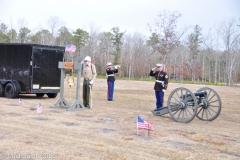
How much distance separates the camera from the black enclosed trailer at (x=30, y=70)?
13.1m

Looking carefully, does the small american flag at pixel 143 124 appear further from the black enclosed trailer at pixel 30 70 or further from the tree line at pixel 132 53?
the tree line at pixel 132 53

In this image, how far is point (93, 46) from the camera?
64.7 meters

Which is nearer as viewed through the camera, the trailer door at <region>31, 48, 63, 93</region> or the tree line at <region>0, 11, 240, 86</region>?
the trailer door at <region>31, 48, 63, 93</region>

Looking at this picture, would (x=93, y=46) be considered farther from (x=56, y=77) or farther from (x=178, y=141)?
(x=178, y=141)

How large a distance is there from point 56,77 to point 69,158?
9.04m

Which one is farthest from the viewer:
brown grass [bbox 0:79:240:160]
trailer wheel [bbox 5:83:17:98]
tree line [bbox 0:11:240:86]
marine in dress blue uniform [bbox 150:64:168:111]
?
tree line [bbox 0:11:240:86]

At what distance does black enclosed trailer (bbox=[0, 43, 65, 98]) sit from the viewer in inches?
518

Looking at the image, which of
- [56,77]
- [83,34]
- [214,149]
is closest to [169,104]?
[214,149]

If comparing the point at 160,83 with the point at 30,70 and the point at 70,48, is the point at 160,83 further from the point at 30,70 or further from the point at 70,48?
the point at 30,70

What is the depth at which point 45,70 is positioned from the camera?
1346cm

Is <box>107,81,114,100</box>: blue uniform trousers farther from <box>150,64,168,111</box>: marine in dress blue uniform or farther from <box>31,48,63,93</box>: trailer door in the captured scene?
<box>150,64,168,111</box>: marine in dress blue uniform

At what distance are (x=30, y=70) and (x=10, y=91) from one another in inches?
50.0

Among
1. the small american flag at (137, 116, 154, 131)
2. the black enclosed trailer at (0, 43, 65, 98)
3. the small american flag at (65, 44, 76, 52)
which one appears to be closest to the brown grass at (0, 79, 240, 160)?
the small american flag at (137, 116, 154, 131)

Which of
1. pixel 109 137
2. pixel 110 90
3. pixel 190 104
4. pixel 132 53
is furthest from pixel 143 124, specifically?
pixel 132 53
